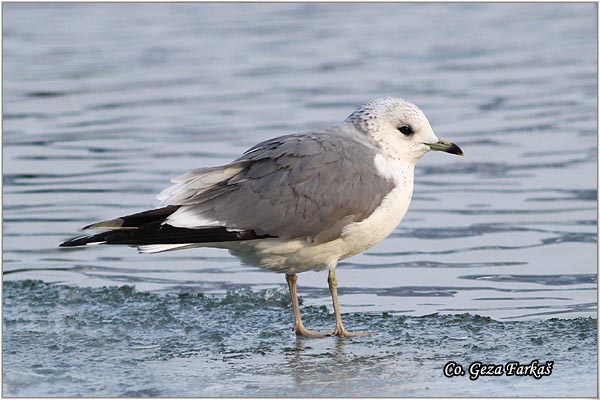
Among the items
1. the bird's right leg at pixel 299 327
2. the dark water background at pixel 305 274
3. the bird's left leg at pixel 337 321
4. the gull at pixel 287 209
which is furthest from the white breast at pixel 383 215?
the dark water background at pixel 305 274

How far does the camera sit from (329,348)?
21.2ft

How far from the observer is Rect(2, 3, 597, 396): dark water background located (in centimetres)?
608

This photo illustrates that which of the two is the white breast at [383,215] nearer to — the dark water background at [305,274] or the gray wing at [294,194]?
the gray wing at [294,194]

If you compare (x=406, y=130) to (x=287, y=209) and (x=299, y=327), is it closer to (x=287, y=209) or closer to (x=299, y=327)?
(x=287, y=209)

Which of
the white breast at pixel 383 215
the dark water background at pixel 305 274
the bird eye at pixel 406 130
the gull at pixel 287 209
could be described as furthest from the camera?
the bird eye at pixel 406 130

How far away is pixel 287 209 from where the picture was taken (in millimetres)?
6582

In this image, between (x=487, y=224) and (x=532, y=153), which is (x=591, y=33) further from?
(x=487, y=224)

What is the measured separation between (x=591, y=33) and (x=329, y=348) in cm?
1248

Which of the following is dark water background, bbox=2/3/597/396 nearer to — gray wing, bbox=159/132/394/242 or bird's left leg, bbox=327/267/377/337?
bird's left leg, bbox=327/267/377/337

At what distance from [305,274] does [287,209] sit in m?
1.85

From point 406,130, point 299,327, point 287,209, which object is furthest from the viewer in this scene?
point 406,130

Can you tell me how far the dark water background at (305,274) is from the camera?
6.08m

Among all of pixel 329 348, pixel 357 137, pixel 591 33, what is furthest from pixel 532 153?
pixel 591 33

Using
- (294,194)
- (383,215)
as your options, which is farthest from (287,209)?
(383,215)
